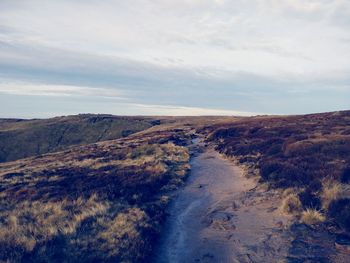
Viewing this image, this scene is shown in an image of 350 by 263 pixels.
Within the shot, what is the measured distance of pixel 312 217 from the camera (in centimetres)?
1364

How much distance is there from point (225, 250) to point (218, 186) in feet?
29.3

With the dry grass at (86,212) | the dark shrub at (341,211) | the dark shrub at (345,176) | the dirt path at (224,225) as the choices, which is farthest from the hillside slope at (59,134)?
the dark shrub at (341,211)

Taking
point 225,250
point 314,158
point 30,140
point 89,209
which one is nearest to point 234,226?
point 225,250

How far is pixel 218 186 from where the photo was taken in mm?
20781

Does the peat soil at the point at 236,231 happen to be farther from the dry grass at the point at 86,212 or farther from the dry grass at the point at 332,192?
the dry grass at the point at 332,192

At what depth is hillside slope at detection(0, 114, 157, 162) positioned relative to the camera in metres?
93.9

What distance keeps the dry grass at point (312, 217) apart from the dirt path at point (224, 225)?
768mm

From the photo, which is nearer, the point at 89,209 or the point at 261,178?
the point at 89,209

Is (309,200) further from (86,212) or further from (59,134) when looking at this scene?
(59,134)

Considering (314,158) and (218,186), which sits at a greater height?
(314,158)

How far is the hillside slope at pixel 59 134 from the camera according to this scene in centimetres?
9388

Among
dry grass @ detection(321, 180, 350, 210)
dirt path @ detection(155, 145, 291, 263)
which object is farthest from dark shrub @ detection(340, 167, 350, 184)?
dirt path @ detection(155, 145, 291, 263)

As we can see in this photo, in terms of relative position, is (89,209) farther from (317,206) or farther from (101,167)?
(101,167)

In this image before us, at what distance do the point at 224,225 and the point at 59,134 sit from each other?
97105 millimetres
